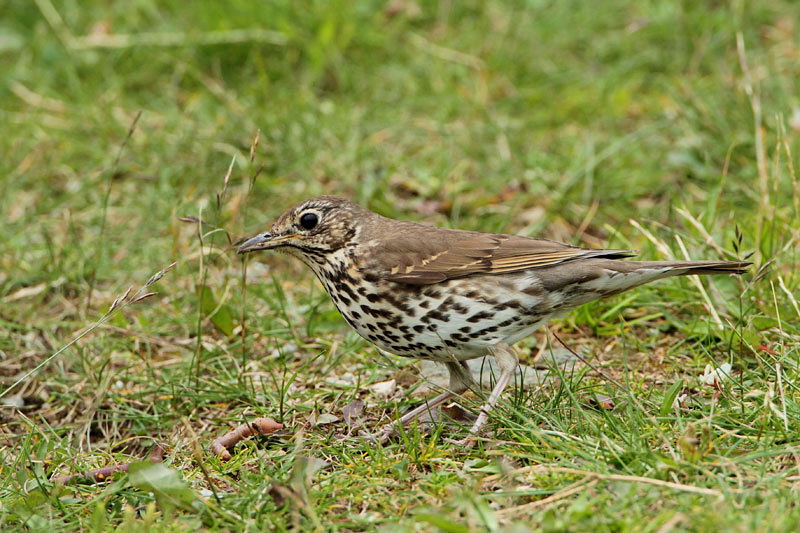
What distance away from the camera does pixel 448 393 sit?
15.3 feet

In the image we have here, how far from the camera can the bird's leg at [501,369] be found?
168 inches

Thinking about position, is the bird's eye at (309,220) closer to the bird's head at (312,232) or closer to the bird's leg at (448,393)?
the bird's head at (312,232)

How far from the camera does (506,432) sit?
4.17 metres

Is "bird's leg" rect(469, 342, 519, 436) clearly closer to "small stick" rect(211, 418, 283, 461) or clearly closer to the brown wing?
the brown wing

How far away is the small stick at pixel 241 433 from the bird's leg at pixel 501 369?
0.97m

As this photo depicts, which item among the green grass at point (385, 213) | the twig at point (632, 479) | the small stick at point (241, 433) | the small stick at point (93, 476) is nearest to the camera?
the twig at point (632, 479)

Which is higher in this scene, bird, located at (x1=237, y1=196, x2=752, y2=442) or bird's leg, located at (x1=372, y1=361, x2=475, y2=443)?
bird, located at (x1=237, y1=196, x2=752, y2=442)

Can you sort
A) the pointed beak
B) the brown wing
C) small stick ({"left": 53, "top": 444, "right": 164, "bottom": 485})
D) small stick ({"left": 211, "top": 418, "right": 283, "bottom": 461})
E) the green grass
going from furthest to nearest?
1. the pointed beak
2. the brown wing
3. small stick ({"left": 211, "top": 418, "right": 283, "bottom": 461})
4. small stick ({"left": 53, "top": 444, "right": 164, "bottom": 485})
5. the green grass

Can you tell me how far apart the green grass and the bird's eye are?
1.29 ft

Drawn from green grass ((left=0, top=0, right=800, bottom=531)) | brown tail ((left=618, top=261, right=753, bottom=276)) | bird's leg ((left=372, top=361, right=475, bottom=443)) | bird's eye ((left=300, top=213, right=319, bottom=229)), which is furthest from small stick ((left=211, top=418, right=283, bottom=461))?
brown tail ((left=618, top=261, right=753, bottom=276))

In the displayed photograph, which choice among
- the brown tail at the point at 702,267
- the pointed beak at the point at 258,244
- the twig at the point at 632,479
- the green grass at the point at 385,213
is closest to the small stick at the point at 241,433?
the green grass at the point at 385,213

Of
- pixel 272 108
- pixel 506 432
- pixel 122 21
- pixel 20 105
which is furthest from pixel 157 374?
pixel 122 21

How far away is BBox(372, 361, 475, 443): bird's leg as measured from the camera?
442 centimetres

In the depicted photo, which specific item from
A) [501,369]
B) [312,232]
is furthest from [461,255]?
[312,232]
